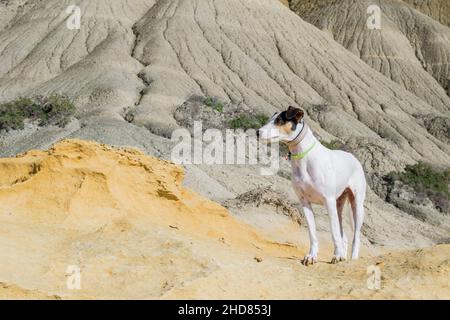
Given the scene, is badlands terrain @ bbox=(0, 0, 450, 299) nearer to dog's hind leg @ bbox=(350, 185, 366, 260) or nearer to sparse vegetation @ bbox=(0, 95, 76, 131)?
dog's hind leg @ bbox=(350, 185, 366, 260)

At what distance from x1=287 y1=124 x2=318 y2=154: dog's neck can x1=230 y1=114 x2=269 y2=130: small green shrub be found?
36.4 m

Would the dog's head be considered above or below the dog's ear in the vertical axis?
below

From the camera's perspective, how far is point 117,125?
3297 centimetres

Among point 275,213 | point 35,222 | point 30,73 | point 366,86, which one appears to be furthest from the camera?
point 366,86

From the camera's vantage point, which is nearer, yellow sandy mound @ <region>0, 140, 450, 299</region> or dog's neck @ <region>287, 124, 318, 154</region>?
Result: yellow sandy mound @ <region>0, 140, 450, 299</region>

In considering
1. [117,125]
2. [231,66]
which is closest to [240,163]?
[117,125]

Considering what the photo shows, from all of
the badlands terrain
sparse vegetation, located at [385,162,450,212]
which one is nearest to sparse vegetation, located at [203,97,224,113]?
the badlands terrain

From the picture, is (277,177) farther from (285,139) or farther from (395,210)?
(285,139)

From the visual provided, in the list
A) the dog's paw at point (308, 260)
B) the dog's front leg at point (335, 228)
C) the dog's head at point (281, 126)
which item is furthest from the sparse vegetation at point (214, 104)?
the dog's paw at point (308, 260)

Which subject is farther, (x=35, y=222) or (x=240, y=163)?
(x=240, y=163)

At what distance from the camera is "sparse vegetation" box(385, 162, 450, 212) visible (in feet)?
131

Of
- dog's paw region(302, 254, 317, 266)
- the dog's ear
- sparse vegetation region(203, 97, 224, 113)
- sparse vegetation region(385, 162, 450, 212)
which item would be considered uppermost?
sparse vegetation region(203, 97, 224, 113)

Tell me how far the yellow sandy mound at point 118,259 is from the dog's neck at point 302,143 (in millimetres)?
1450
